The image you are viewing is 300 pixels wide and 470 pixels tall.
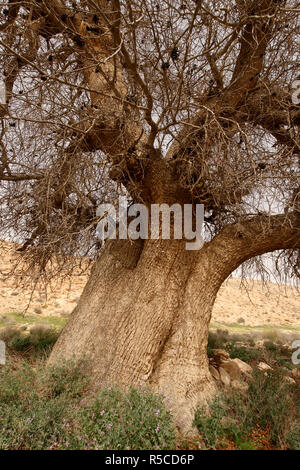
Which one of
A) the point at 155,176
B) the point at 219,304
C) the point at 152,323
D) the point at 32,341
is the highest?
the point at 155,176

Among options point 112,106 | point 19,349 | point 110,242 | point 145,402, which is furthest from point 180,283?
point 19,349

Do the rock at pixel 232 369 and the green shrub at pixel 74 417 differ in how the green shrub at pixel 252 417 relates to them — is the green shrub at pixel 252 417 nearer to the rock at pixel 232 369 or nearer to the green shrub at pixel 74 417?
the green shrub at pixel 74 417

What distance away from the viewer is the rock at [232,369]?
4457mm

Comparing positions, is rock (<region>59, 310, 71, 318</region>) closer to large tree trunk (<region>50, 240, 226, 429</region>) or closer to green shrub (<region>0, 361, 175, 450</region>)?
large tree trunk (<region>50, 240, 226, 429</region>)

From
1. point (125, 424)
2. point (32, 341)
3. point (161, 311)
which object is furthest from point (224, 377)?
point (32, 341)

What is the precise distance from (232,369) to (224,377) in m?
0.31

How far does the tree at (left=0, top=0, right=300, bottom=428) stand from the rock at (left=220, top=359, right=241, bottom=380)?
96cm

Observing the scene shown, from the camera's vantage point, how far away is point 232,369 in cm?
458

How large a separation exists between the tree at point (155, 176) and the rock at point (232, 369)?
956 millimetres

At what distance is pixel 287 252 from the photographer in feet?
18.1

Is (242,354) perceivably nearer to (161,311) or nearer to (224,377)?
(224,377)

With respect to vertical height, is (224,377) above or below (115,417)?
below
